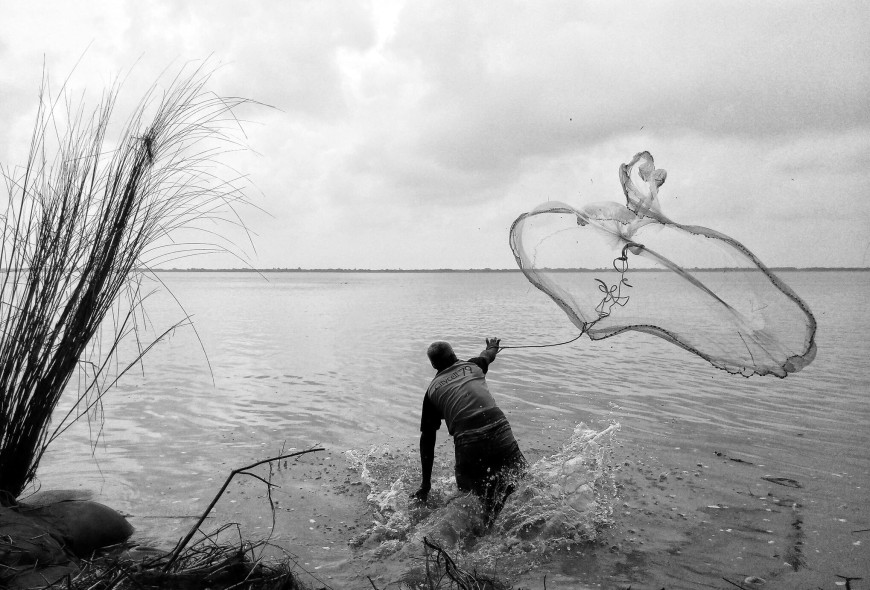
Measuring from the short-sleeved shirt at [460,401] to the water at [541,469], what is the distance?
783 millimetres

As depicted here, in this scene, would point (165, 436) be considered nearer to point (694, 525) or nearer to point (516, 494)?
point (516, 494)

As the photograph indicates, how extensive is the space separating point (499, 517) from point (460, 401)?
1.30 meters

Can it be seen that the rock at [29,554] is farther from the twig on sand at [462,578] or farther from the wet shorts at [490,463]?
the wet shorts at [490,463]

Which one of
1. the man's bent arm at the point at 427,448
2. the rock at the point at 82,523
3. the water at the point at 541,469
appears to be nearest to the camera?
the rock at the point at 82,523

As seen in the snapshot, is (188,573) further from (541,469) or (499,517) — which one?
(541,469)

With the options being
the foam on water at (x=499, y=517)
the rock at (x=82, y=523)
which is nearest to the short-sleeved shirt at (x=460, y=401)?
the foam on water at (x=499, y=517)

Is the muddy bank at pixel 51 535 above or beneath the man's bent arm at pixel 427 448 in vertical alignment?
beneath

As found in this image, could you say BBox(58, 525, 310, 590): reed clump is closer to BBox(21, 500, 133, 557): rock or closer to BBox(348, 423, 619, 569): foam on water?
BBox(21, 500, 133, 557): rock

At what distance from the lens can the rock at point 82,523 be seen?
4281 mm

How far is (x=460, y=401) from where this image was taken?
5.33 meters

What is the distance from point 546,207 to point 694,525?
11.6 feet

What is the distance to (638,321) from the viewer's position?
547 centimetres

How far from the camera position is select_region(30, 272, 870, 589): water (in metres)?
5.01

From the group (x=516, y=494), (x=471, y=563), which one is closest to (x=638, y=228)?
(x=516, y=494)
